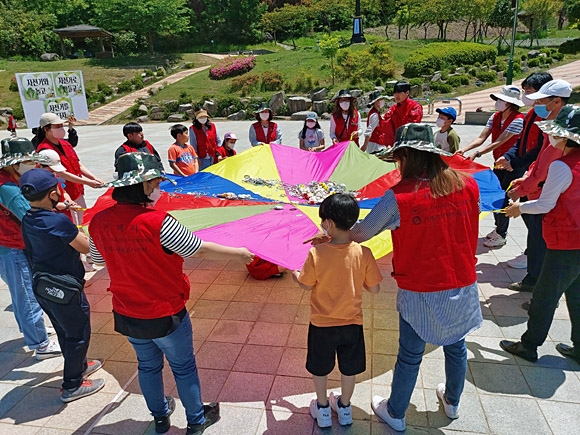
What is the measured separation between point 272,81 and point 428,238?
24.5m

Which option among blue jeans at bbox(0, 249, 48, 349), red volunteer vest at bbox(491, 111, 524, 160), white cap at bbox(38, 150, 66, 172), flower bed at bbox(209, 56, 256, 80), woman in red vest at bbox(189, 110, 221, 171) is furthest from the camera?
flower bed at bbox(209, 56, 256, 80)

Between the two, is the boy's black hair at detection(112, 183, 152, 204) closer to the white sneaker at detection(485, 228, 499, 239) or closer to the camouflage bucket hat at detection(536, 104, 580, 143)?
the camouflage bucket hat at detection(536, 104, 580, 143)

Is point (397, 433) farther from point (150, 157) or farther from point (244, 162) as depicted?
point (244, 162)

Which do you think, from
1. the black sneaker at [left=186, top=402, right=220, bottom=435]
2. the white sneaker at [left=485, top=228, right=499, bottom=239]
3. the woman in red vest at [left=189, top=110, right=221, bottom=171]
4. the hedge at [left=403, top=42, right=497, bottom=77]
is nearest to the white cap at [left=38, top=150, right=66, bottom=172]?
the woman in red vest at [left=189, top=110, right=221, bottom=171]

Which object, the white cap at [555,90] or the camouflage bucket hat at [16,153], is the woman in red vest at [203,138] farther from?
the white cap at [555,90]

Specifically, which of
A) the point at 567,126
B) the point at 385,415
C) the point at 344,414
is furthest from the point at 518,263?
the point at 344,414

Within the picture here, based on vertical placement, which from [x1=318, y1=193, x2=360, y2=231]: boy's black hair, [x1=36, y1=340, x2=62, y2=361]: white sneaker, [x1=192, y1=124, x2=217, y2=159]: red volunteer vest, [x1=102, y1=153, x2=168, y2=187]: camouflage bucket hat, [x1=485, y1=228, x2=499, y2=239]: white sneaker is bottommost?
[x1=485, y1=228, x2=499, y2=239]: white sneaker

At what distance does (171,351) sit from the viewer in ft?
8.40

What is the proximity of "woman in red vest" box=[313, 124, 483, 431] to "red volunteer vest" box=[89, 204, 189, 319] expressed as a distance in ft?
2.90

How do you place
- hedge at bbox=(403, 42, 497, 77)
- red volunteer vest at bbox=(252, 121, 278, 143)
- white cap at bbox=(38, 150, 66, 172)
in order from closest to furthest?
white cap at bbox=(38, 150, 66, 172) → red volunteer vest at bbox=(252, 121, 278, 143) → hedge at bbox=(403, 42, 497, 77)

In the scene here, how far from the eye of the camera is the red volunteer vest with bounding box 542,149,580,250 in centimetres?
291

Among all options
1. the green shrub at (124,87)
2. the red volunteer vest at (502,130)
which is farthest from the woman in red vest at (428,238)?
the green shrub at (124,87)

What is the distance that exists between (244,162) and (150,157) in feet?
10.4

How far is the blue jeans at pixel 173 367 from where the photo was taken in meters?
2.55
